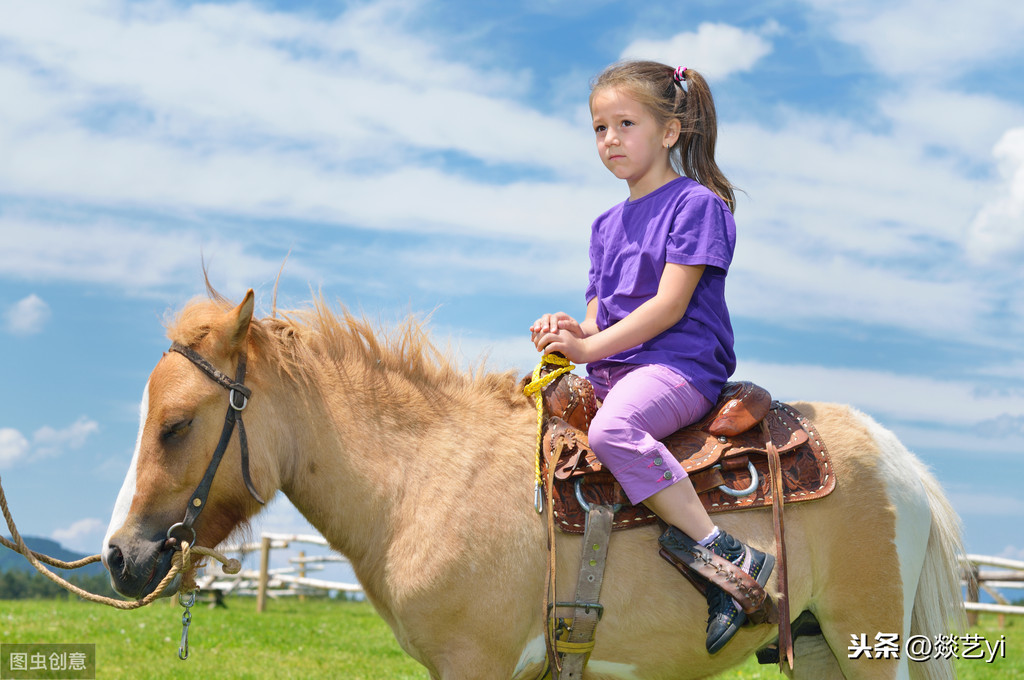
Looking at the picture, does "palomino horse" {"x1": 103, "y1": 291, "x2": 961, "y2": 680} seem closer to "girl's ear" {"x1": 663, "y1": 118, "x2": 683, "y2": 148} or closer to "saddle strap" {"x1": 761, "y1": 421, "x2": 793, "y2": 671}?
"saddle strap" {"x1": 761, "y1": 421, "x2": 793, "y2": 671}

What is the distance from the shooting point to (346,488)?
11.7ft

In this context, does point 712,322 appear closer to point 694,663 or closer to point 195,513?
point 694,663

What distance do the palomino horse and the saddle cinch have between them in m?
0.08

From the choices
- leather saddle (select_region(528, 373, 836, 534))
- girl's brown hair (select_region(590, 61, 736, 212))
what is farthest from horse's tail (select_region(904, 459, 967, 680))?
girl's brown hair (select_region(590, 61, 736, 212))

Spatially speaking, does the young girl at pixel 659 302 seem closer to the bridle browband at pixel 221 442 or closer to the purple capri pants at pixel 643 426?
the purple capri pants at pixel 643 426

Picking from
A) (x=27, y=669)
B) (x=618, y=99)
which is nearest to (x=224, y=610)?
(x=27, y=669)

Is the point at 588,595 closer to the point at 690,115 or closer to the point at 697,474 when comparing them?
the point at 697,474

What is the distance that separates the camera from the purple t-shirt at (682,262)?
149 inches

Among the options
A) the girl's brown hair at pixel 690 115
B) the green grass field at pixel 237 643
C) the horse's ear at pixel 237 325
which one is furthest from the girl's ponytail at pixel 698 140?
the green grass field at pixel 237 643

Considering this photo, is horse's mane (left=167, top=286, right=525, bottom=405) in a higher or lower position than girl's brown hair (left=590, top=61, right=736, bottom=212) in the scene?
lower

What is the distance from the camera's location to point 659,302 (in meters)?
3.68

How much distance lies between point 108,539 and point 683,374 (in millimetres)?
2618

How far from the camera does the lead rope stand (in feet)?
11.2

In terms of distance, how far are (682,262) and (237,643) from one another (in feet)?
34.8
